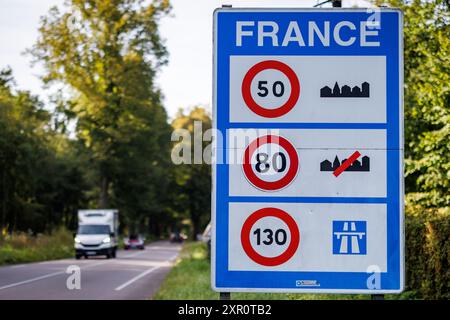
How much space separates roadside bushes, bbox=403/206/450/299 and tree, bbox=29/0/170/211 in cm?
3752

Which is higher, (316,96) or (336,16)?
(336,16)

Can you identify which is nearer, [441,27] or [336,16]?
[336,16]

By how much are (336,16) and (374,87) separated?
1.21 ft

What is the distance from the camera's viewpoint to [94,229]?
137ft

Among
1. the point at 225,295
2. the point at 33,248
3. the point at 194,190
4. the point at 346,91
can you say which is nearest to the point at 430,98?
the point at 346,91

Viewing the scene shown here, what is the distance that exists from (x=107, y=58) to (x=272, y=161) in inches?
1836

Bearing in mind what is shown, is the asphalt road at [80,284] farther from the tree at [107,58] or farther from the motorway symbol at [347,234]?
the tree at [107,58]

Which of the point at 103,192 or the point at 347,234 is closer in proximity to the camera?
the point at 347,234

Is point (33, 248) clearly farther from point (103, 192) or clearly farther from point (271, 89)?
point (271, 89)

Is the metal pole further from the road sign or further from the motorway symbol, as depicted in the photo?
the motorway symbol

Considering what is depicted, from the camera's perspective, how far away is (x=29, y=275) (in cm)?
2383
